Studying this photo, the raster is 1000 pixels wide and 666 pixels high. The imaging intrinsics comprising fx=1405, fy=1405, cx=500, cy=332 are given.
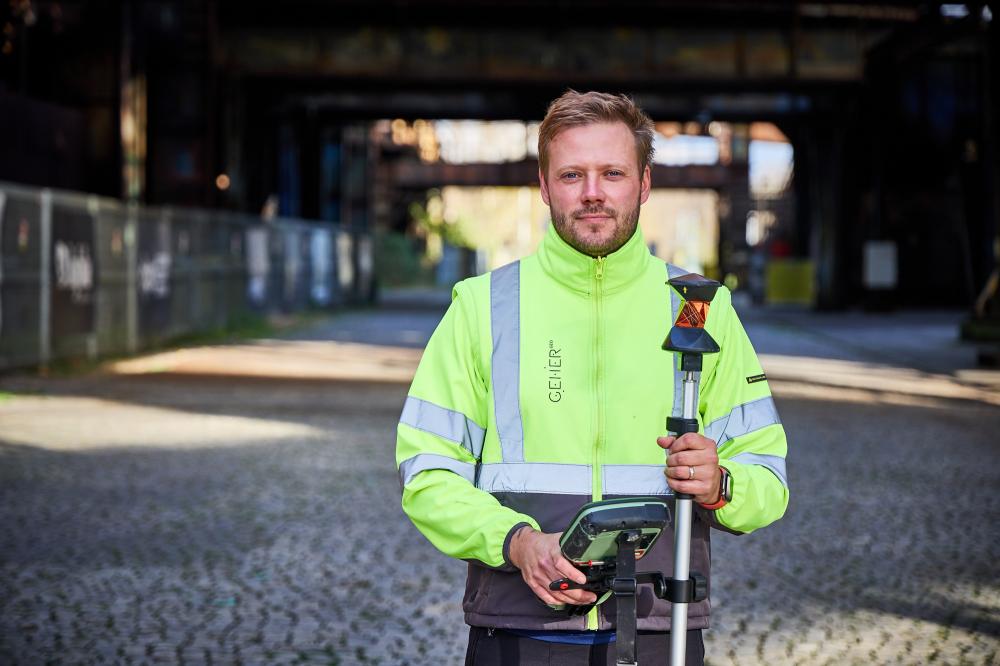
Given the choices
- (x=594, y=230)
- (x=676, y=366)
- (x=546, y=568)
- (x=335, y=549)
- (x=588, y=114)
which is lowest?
(x=335, y=549)

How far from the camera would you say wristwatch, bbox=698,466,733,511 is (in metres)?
2.39

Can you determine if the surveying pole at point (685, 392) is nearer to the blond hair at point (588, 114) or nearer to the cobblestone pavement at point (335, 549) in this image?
the blond hair at point (588, 114)

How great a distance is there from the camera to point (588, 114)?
254cm

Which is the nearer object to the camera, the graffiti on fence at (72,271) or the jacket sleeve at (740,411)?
the jacket sleeve at (740,411)

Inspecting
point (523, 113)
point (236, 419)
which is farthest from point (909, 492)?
point (523, 113)

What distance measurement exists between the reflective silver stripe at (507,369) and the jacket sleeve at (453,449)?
0.04 m

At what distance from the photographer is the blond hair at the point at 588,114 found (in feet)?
8.33

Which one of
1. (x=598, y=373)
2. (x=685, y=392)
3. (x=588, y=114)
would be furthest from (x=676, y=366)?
(x=588, y=114)

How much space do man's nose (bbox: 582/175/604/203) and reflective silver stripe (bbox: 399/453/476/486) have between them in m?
0.54

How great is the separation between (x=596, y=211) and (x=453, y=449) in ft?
1.67

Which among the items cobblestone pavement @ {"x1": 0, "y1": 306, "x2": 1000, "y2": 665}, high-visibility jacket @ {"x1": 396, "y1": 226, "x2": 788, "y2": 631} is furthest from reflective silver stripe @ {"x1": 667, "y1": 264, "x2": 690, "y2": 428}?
cobblestone pavement @ {"x1": 0, "y1": 306, "x2": 1000, "y2": 665}

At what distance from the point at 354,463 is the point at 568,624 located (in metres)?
7.36

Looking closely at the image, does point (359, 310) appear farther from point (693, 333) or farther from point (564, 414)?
point (693, 333)

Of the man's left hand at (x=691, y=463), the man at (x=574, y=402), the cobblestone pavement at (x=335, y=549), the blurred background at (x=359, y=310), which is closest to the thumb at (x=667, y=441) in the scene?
the man's left hand at (x=691, y=463)
